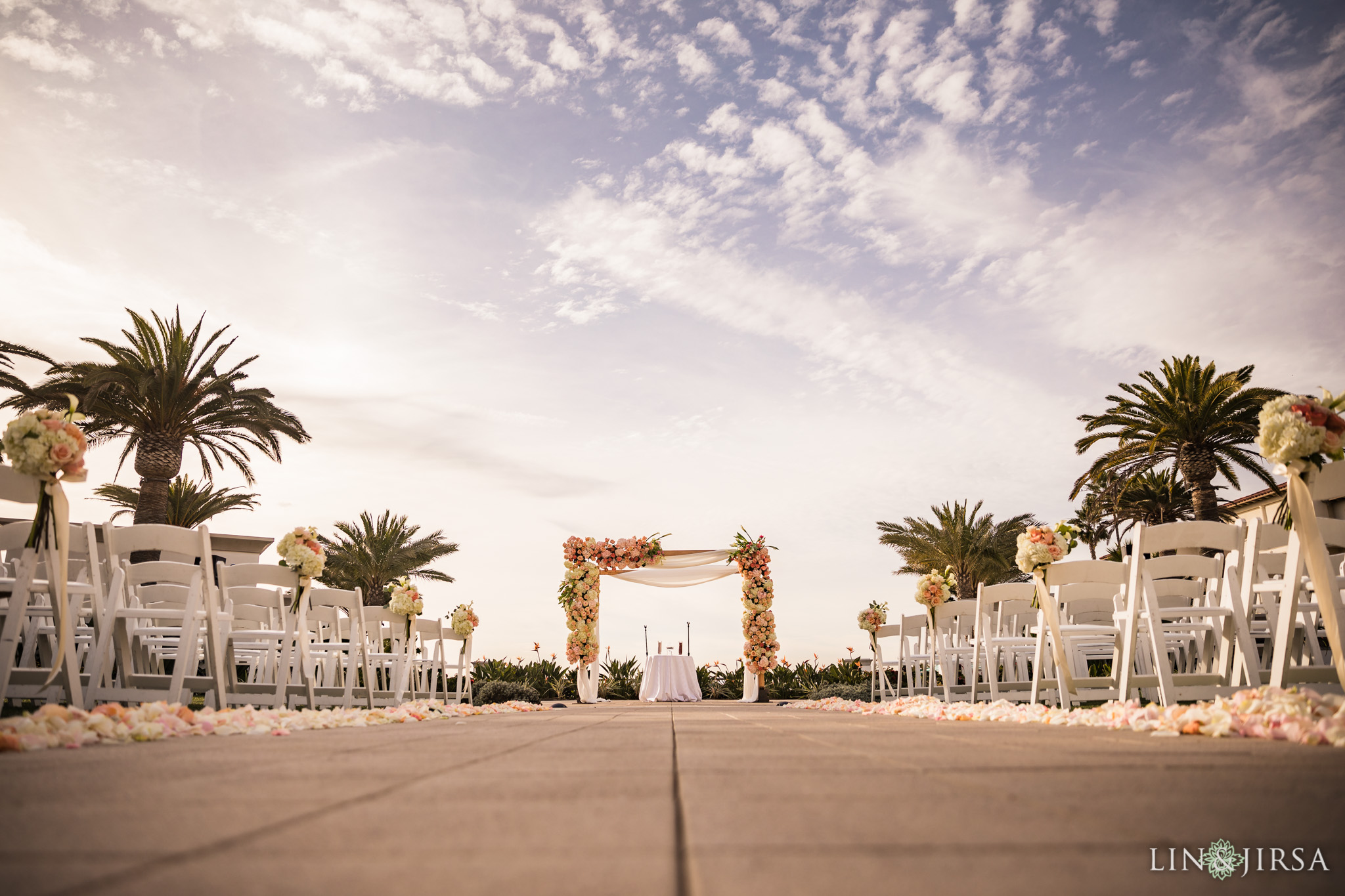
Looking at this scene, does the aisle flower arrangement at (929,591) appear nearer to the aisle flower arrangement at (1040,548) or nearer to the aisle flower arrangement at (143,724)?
the aisle flower arrangement at (1040,548)

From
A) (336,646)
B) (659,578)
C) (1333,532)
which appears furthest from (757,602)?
(1333,532)

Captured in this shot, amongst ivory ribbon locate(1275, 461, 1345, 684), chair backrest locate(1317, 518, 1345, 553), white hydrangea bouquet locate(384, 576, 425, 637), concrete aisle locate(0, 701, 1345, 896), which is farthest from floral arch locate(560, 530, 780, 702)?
concrete aisle locate(0, 701, 1345, 896)

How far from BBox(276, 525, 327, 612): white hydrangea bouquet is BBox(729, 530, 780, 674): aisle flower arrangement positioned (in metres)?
11.5

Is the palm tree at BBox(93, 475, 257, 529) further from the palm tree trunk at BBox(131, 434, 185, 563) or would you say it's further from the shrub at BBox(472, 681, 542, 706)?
the shrub at BBox(472, 681, 542, 706)

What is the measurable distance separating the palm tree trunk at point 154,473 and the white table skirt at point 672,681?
11.5m

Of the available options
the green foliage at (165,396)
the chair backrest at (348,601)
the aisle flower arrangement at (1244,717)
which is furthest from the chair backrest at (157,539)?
the green foliage at (165,396)

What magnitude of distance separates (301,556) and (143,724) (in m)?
3.48

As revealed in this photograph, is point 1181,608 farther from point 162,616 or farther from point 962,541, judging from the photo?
point 962,541

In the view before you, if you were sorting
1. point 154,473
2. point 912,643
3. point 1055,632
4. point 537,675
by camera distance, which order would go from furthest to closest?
point 537,675, point 154,473, point 912,643, point 1055,632

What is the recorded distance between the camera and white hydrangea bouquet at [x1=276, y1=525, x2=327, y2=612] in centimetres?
637

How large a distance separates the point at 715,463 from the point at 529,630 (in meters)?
6.89

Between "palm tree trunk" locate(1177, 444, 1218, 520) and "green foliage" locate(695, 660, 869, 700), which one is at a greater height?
"palm tree trunk" locate(1177, 444, 1218, 520)

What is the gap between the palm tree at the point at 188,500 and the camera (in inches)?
806

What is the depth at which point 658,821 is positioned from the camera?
1.26m
